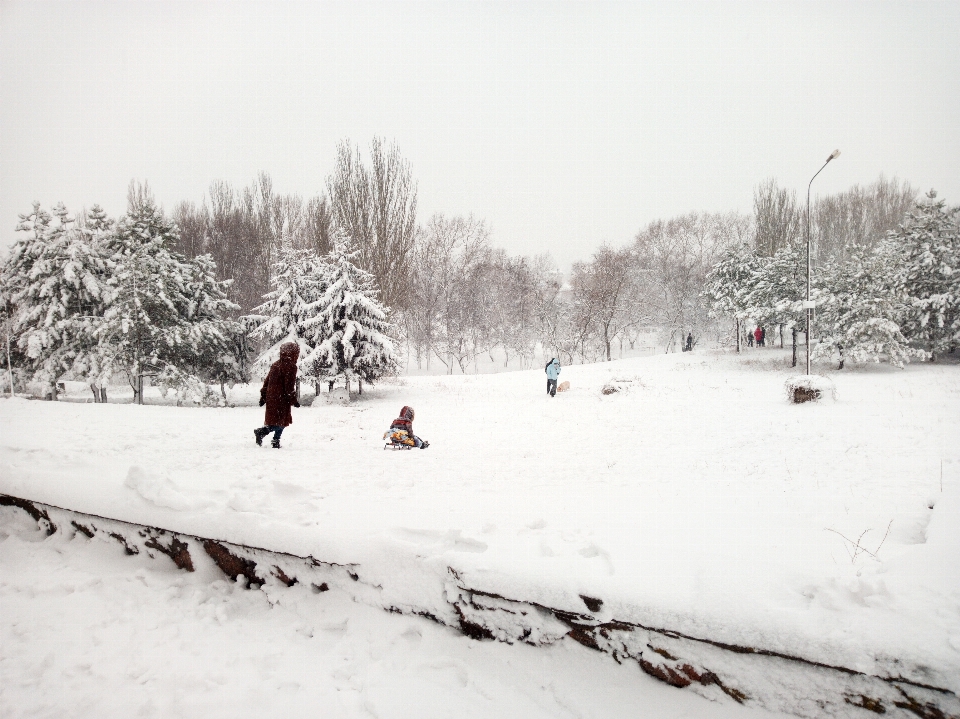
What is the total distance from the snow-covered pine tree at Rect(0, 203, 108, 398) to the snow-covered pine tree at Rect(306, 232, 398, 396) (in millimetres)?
7919

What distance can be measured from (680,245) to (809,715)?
47.5 metres

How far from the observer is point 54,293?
53.2ft

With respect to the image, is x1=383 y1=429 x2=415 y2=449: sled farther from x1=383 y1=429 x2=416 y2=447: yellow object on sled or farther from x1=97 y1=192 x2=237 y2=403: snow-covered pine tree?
x1=97 y1=192 x2=237 y2=403: snow-covered pine tree

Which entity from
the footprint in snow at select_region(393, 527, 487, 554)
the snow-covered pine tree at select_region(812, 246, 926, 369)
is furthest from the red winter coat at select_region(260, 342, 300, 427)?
the snow-covered pine tree at select_region(812, 246, 926, 369)

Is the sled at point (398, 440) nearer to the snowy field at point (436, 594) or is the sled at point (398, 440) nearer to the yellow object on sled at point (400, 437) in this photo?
the yellow object on sled at point (400, 437)

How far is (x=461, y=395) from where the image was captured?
20.0m

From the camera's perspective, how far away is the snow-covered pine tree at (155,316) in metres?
15.7

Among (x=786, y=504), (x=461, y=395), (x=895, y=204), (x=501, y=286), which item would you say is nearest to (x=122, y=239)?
(x=461, y=395)

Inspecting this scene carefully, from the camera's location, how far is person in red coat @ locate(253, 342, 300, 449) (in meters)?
6.88

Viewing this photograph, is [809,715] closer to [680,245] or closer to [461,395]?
[461,395]

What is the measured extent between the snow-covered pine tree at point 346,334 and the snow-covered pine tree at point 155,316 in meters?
4.03

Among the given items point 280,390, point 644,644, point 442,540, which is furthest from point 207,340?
point 644,644

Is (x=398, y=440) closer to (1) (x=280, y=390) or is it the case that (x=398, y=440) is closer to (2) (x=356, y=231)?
(1) (x=280, y=390)

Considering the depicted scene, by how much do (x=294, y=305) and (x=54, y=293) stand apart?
8487 mm
